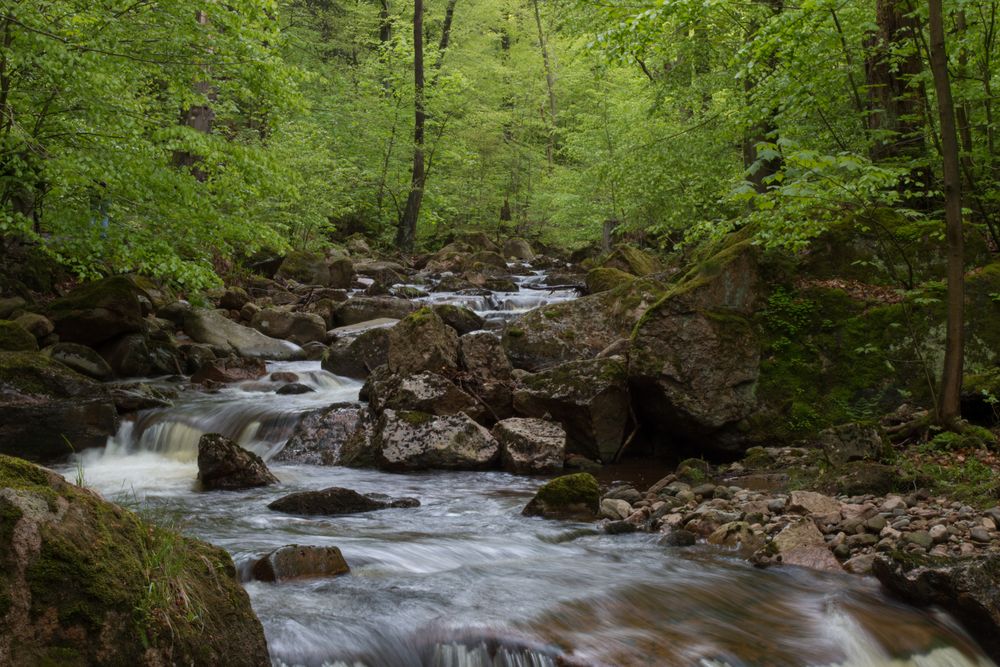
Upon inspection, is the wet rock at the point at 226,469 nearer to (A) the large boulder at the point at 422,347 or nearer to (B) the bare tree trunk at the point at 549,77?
(A) the large boulder at the point at 422,347

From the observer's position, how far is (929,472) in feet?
22.8

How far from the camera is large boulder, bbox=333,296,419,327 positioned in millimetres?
17469

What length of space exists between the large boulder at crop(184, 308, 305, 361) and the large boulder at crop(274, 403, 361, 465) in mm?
4937

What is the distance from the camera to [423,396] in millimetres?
10414

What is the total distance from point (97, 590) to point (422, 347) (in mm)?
8259

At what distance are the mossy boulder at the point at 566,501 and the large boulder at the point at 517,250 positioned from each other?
2306 cm

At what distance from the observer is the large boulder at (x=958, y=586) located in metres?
4.57

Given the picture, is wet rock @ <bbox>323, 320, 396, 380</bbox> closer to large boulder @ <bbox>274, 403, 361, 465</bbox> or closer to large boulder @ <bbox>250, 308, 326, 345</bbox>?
large boulder @ <bbox>250, 308, 326, 345</bbox>

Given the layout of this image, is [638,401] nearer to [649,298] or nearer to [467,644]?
[649,298]

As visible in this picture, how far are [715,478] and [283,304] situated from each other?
13149 millimetres

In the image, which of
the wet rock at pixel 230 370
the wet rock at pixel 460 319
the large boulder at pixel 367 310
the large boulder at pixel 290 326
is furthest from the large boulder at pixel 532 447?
the large boulder at pixel 367 310

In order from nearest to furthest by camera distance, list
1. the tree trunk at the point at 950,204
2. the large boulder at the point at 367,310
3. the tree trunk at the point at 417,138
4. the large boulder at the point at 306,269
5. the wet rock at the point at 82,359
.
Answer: the tree trunk at the point at 950,204
the wet rock at the point at 82,359
the large boulder at the point at 367,310
the large boulder at the point at 306,269
the tree trunk at the point at 417,138

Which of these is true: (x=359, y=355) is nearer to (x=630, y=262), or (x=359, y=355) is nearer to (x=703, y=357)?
(x=703, y=357)

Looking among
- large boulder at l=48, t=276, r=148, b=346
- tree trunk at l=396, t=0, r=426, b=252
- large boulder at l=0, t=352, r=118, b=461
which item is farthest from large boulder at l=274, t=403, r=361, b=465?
tree trunk at l=396, t=0, r=426, b=252
